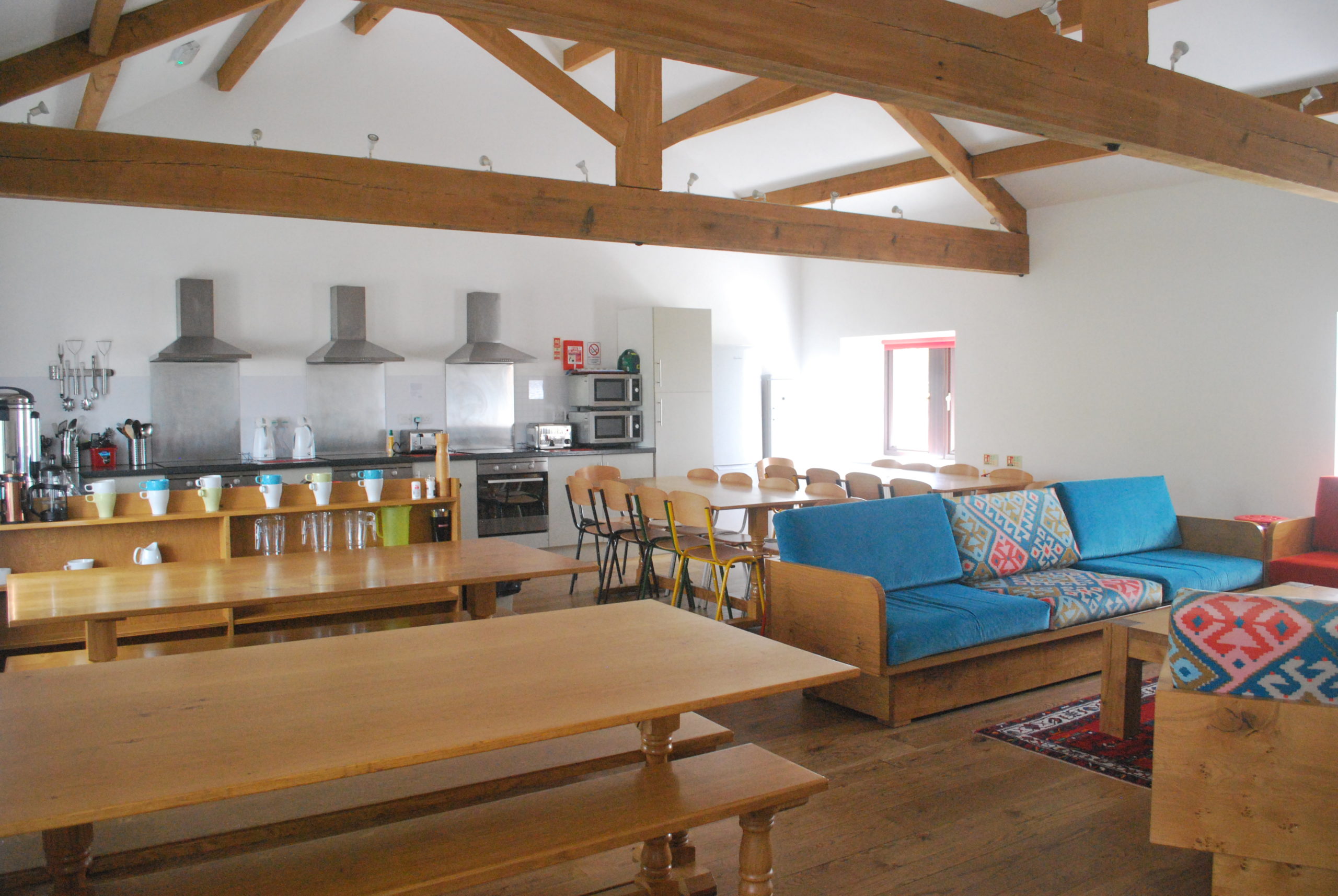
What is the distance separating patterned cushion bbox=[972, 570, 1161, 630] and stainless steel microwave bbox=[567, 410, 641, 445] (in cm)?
440

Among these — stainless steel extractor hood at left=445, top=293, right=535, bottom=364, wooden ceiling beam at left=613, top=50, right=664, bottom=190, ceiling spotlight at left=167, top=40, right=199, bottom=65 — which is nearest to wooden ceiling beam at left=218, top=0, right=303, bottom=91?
ceiling spotlight at left=167, top=40, right=199, bottom=65

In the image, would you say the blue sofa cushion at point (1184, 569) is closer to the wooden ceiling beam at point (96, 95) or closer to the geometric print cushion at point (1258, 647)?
the geometric print cushion at point (1258, 647)

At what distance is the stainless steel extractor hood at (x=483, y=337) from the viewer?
26.3 feet

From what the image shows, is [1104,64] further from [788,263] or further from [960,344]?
[788,263]

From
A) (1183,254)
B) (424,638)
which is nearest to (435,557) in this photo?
(424,638)

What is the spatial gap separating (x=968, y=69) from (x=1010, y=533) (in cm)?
250

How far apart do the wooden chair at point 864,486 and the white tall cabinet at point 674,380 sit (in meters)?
2.16

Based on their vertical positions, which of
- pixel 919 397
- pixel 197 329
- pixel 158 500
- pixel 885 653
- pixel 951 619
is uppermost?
pixel 197 329

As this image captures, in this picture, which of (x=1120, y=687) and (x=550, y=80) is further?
(x=550, y=80)

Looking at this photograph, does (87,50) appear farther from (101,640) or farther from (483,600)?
(483,600)

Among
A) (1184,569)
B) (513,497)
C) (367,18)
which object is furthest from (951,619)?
(367,18)

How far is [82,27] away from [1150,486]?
21.5 feet

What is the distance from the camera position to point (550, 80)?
239 inches

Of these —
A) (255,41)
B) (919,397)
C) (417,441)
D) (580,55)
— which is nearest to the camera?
(255,41)
